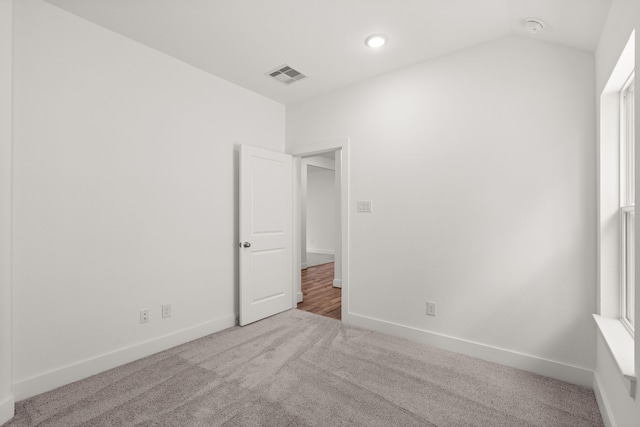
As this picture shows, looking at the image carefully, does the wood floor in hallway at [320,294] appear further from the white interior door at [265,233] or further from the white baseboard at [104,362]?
the white baseboard at [104,362]

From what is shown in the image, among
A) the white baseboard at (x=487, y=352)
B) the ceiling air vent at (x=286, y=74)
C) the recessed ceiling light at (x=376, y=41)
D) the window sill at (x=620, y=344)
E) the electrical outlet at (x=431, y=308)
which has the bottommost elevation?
the white baseboard at (x=487, y=352)

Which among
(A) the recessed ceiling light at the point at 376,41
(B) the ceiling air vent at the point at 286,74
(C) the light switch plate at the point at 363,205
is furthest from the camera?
(C) the light switch plate at the point at 363,205

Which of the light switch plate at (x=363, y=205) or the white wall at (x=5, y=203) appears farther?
the light switch plate at (x=363, y=205)

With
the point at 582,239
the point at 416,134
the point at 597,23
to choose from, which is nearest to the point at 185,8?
the point at 416,134

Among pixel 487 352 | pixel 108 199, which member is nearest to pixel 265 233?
pixel 108 199

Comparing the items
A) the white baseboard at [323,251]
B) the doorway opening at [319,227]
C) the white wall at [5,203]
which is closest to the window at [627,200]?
the doorway opening at [319,227]

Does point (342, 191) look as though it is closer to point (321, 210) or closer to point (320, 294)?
point (320, 294)

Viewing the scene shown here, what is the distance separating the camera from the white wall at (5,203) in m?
1.64

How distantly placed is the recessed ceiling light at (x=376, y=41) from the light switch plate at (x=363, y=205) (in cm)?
141

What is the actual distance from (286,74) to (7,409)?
3.16 metres

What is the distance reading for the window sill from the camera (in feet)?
4.00

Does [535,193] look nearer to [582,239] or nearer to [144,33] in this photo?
[582,239]

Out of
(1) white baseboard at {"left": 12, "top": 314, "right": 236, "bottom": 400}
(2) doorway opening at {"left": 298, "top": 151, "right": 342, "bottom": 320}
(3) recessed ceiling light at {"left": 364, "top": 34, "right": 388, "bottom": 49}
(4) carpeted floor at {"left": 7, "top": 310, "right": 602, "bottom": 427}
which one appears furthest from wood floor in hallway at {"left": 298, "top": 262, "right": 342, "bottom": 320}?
(3) recessed ceiling light at {"left": 364, "top": 34, "right": 388, "bottom": 49}

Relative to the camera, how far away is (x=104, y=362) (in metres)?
2.20
